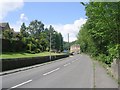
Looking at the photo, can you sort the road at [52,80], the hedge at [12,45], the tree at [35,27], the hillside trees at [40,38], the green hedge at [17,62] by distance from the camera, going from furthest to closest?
1. the tree at [35,27]
2. the hillside trees at [40,38]
3. the hedge at [12,45]
4. the green hedge at [17,62]
5. the road at [52,80]

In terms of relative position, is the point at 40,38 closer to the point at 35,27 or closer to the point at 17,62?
the point at 17,62

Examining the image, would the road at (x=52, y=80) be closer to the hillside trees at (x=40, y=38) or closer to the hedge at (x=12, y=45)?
the hedge at (x=12, y=45)

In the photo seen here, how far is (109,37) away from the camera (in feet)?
75.4

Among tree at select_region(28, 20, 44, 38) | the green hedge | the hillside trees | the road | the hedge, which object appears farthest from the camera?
tree at select_region(28, 20, 44, 38)

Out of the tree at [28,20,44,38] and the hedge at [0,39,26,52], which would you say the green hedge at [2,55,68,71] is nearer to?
the hedge at [0,39,26,52]

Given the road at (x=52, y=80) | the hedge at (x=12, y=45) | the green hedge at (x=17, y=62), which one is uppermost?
the hedge at (x=12, y=45)

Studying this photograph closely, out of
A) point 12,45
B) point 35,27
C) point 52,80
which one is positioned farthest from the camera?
point 35,27

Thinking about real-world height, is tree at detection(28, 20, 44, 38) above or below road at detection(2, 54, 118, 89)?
above

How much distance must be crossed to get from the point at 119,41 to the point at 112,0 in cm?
350

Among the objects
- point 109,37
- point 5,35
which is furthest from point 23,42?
point 109,37

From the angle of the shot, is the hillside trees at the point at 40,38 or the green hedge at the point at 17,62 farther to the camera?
the hillside trees at the point at 40,38

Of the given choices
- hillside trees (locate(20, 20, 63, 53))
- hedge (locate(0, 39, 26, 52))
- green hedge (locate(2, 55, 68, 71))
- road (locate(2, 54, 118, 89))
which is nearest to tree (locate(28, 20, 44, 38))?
hillside trees (locate(20, 20, 63, 53))

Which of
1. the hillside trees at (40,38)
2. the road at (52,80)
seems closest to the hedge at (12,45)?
the hillside trees at (40,38)

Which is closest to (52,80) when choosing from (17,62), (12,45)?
(17,62)
